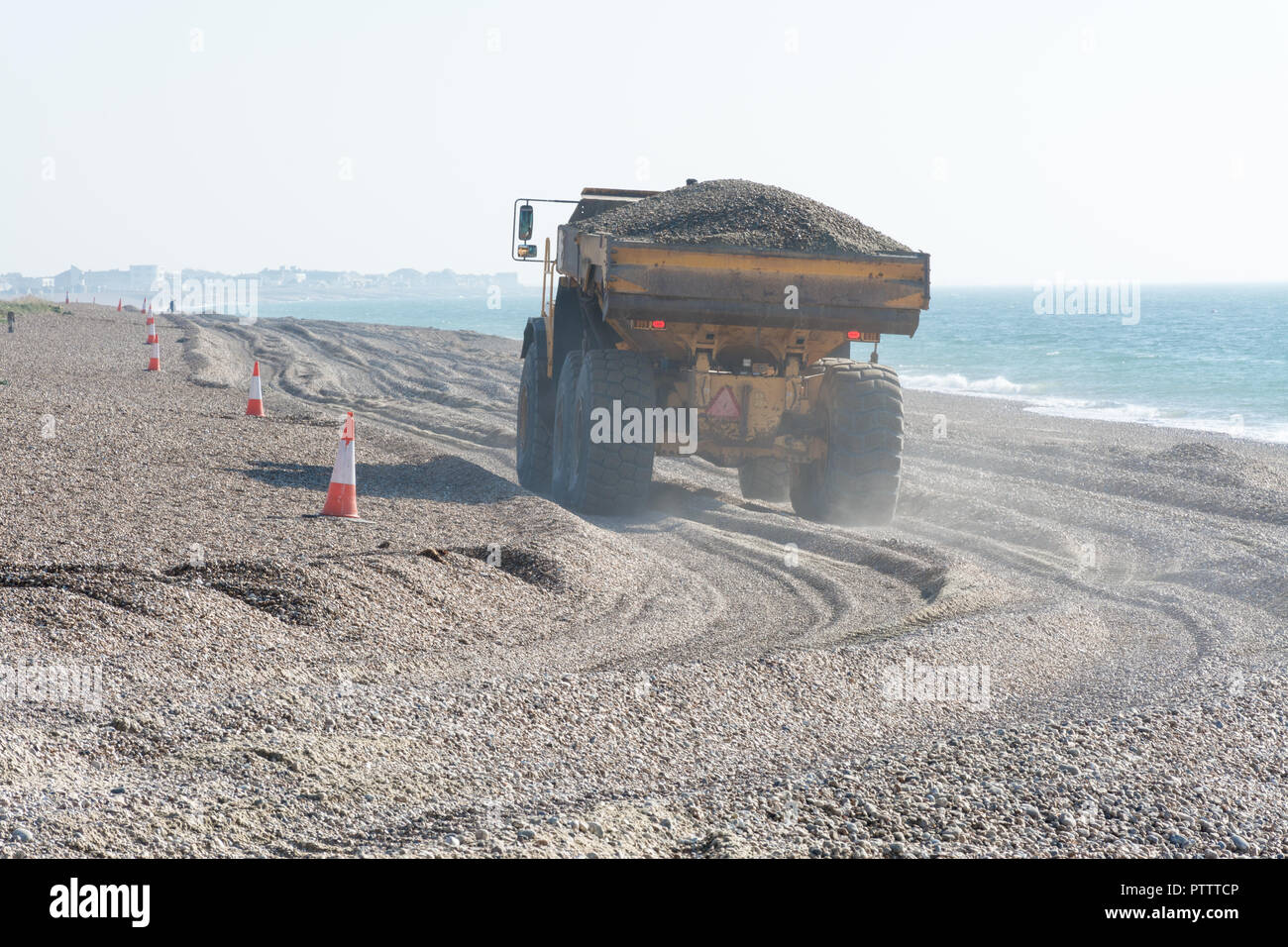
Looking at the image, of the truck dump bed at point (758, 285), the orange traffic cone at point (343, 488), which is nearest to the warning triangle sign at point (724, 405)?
the truck dump bed at point (758, 285)

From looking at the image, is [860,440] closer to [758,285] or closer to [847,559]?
[847,559]

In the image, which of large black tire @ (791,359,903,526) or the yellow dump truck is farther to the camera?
large black tire @ (791,359,903,526)

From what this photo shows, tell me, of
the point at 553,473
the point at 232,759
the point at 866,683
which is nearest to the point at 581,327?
the point at 553,473

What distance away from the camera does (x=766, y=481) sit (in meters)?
12.4

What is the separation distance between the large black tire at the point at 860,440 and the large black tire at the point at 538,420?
3218 mm

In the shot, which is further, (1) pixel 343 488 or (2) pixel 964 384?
(2) pixel 964 384

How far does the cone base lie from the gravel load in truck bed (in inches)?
122

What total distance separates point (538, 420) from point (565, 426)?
1.28 meters

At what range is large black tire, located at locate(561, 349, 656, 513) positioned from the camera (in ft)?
33.0

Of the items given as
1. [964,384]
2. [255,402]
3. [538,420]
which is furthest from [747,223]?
[964,384]
